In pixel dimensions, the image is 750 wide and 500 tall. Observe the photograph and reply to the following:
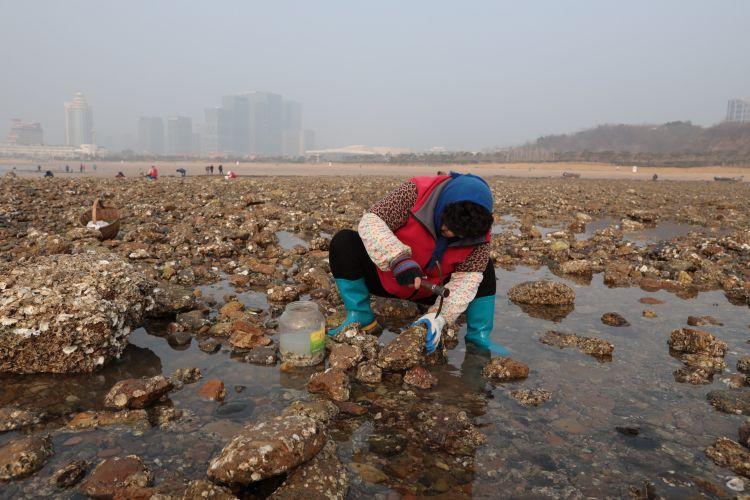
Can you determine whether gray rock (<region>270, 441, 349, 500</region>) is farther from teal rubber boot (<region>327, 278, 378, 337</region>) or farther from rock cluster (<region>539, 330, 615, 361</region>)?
rock cluster (<region>539, 330, 615, 361</region>)

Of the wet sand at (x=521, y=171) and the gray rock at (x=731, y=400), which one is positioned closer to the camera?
the gray rock at (x=731, y=400)

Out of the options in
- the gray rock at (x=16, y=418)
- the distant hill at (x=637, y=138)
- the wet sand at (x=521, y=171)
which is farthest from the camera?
the distant hill at (x=637, y=138)

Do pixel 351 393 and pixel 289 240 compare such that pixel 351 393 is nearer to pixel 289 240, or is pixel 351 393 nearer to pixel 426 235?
pixel 426 235

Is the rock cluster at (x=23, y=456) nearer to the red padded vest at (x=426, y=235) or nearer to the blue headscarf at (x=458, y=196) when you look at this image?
the red padded vest at (x=426, y=235)

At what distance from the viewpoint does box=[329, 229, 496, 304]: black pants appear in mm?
3834

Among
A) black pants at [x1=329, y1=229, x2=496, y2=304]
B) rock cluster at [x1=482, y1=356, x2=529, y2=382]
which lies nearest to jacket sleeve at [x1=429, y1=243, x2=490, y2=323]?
black pants at [x1=329, y1=229, x2=496, y2=304]

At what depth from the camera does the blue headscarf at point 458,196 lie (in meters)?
3.13

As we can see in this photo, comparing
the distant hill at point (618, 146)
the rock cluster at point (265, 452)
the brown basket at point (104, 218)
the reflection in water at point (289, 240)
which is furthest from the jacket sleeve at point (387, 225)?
the distant hill at point (618, 146)

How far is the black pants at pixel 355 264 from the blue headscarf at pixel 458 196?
571 mm

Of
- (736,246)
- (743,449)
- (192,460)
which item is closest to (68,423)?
(192,460)

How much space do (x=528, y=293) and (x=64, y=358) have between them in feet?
14.1

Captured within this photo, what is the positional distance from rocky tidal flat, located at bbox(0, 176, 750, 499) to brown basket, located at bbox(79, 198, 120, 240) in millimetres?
1374

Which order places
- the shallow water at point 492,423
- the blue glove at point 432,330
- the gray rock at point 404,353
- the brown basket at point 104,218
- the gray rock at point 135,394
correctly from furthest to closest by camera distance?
the brown basket at point 104,218, the blue glove at point 432,330, the gray rock at point 404,353, the gray rock at point 135,394, the shallow water at point 492,423

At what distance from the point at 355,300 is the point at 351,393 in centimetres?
107
